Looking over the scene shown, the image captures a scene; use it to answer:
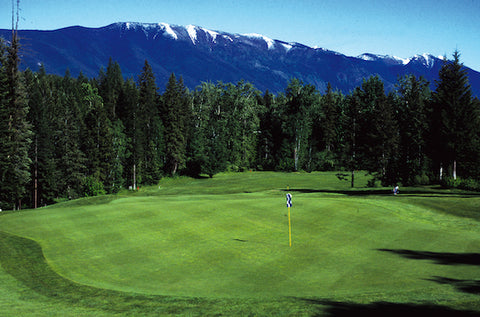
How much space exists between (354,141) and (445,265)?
5501 cm

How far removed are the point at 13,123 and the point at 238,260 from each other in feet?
171

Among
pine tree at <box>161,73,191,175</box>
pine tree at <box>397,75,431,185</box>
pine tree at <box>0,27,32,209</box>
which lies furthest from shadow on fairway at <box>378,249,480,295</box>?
pine tree at <box>161,73,191,175</box>

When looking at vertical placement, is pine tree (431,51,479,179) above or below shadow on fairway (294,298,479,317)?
above

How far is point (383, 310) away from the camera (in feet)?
40.4

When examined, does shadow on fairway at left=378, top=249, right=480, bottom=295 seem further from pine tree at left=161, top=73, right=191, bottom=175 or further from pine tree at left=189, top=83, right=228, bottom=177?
pine tree at left=161, top=73, right=191, bottom=175

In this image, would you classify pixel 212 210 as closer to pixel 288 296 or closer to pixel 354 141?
pixel 288 296

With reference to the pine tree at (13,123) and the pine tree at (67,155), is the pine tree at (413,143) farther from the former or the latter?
the pine tree at (13,123)

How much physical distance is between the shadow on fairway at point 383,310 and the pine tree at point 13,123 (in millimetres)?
54821

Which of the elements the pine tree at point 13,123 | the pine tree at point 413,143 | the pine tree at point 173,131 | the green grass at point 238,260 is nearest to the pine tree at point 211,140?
the pine tree at point 173,131

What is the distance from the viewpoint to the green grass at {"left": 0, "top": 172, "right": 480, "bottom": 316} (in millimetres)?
14000

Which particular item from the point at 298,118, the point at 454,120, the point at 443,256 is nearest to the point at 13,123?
the point at 443,256

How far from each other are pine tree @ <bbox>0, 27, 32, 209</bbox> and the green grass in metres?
30.3

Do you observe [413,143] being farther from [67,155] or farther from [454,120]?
[67,155]

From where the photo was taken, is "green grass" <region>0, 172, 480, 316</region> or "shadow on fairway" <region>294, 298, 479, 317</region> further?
"green grass" <region>0, 172, 480, 316</region>
